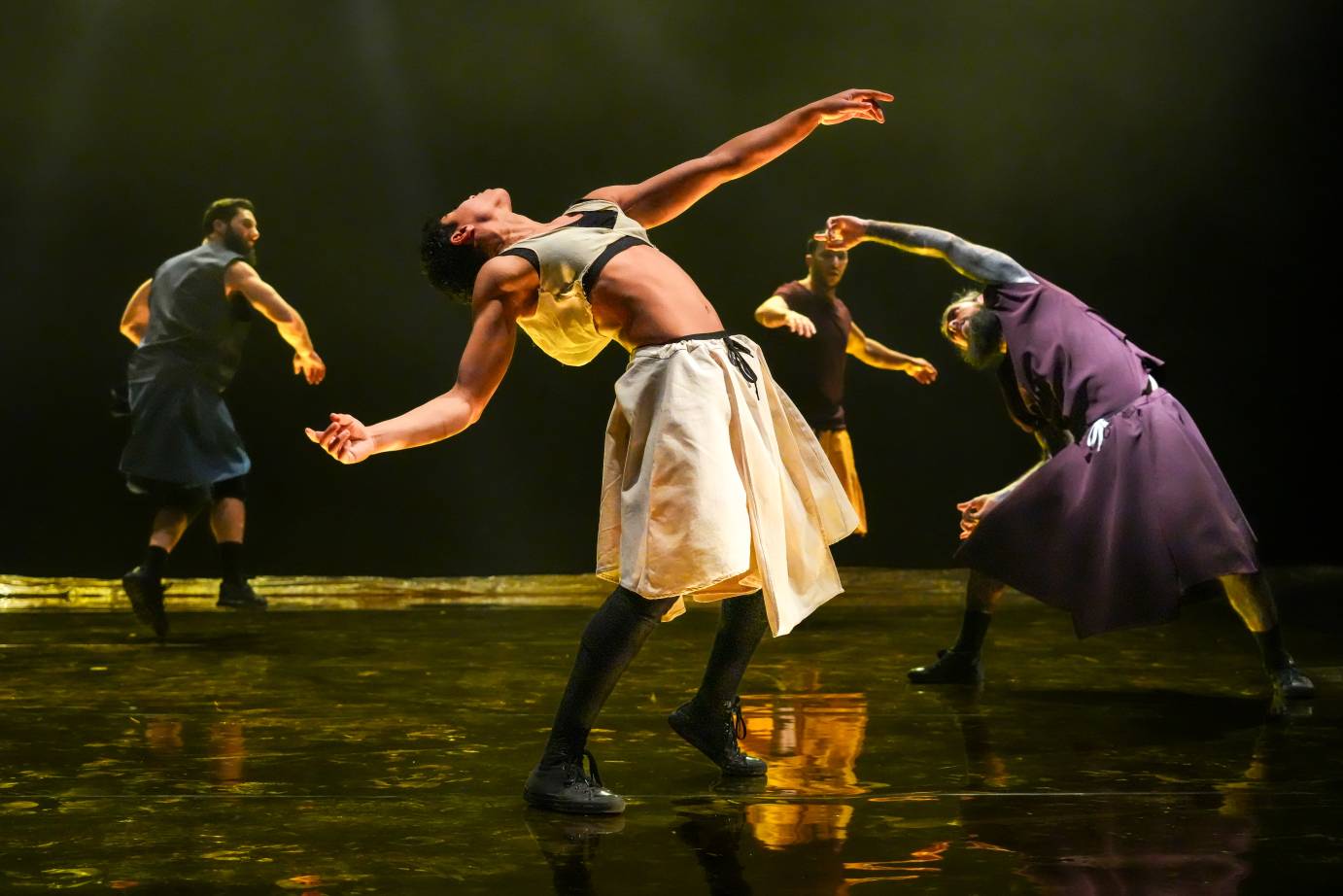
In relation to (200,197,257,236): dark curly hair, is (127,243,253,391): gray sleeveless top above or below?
below

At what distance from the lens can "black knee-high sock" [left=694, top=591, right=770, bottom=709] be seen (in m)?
2.59

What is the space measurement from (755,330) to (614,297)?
12.0 feet

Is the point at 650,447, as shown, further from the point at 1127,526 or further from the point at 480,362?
the point at 1127,526

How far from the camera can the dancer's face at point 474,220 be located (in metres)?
2.58

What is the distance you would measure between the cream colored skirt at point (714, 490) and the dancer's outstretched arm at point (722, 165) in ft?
1.18

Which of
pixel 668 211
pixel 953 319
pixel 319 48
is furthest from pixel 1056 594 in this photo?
pixel 319 48

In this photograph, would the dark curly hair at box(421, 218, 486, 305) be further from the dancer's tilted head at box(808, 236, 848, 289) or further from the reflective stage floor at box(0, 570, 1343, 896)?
the dancer's tilted head at box(808, 236, 848, 289)

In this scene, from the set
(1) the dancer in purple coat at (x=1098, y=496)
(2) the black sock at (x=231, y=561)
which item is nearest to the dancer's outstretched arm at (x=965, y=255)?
(1) the dancer in purple coat at (x=1098, y=496)

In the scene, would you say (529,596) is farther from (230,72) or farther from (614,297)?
(614,297)

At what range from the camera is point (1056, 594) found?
10.6 ft

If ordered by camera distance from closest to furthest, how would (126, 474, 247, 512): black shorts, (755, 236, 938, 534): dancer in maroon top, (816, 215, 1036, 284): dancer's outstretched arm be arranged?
(816, 215, 1036, 284): dancer's outstretched arm, (126, 474, 247, 512): black shorts, (755, 236, 938, 534): dancer in maroon top

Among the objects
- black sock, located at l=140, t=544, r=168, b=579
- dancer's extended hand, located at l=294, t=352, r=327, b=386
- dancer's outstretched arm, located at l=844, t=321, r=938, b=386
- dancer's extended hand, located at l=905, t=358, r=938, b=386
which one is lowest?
black sock, located at l=140, t=544, r=168, b=579

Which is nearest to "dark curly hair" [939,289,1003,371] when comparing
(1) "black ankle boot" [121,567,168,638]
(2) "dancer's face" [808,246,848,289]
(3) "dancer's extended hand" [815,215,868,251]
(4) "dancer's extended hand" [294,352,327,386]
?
(3) "dancer's extended hand" [815,215,868,251]

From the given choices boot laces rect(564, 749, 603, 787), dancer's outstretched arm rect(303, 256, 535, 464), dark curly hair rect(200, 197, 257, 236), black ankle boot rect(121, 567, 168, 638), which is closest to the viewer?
dancer's outstretched arm rect(303, 256, 535, 464)
